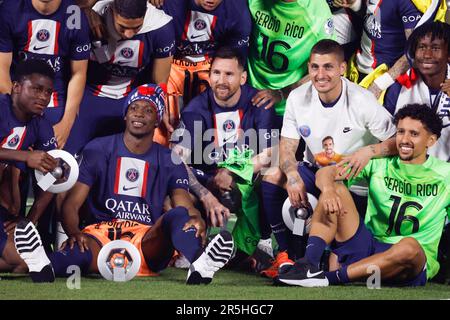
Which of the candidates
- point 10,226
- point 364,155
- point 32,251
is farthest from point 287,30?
point 32,251

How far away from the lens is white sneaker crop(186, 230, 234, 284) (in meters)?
6.52

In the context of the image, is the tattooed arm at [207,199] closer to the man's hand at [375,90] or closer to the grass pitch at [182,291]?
the grass pitch at [182,291]

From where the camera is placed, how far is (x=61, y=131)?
746cm

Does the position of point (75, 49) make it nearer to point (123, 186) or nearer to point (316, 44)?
point (123, 186)

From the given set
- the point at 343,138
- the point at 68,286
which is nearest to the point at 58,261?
the point at 68,286

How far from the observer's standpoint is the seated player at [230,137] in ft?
24.3

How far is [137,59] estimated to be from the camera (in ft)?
24.8

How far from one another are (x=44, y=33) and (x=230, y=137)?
4.35 feet

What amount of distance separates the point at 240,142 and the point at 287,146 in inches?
14.9

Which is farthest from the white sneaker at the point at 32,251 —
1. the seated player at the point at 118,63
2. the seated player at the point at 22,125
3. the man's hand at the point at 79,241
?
the seated player at the point at 118,63

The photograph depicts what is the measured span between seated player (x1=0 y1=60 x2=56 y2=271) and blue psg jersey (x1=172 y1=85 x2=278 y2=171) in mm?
884
